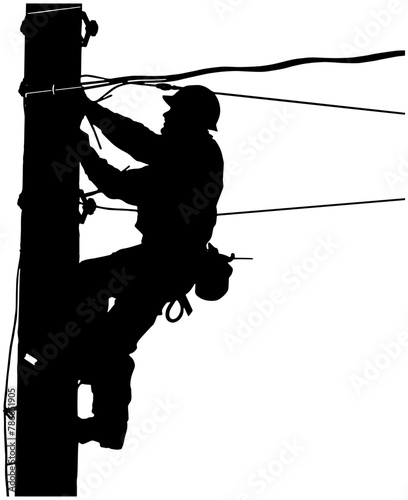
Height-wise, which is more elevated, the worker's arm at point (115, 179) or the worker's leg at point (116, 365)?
the worker's arm at point (115, 179)

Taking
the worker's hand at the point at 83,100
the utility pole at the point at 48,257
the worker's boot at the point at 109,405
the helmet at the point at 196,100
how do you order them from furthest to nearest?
the helmet at the point at 196,100 < the worker's boot at the point at 109,405 < the worker's hand at the point at 83,100 < the utility pole at the point at 48,257

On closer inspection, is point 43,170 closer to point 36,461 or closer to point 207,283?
point 207,283

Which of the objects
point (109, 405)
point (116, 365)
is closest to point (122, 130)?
point (116, 365)

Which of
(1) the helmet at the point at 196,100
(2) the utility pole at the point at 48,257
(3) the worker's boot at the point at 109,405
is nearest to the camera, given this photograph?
(2) the utility pole at the point at 48,257

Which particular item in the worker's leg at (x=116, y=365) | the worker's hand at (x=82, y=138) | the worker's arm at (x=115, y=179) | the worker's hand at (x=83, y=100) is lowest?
the worker's leg at (x=116, y=365)

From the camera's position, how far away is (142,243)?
16.6 feet

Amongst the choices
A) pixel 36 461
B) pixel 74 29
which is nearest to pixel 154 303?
pixel 36 461

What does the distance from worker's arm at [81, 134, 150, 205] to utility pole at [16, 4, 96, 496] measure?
0.32ft

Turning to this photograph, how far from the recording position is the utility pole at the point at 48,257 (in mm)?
4766

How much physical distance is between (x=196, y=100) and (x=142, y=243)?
3.13ft

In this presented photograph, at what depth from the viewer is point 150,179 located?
508 centimetres

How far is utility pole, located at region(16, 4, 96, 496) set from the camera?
4.77 m

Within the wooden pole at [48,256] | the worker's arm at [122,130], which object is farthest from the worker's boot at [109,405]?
the worker's arm at [122,130]

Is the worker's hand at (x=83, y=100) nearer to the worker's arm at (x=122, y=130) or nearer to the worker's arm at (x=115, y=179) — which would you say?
the worker's arm at (x=122, y=130)
